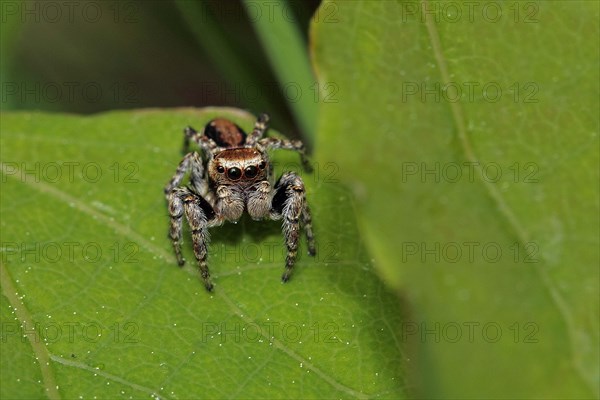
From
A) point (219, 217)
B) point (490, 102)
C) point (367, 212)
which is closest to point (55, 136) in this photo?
point (219, 217)

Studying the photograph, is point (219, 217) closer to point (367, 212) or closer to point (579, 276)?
point (367, 212)

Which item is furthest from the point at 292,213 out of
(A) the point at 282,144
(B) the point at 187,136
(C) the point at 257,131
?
(B) the point at 187,136

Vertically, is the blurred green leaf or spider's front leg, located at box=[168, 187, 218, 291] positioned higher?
the blurred green leaf

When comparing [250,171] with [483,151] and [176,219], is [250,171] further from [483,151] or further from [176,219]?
[483,151]

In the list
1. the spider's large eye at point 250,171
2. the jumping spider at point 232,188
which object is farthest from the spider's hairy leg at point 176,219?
the spider's large eye at point 250,171

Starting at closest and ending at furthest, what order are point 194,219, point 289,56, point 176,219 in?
point 176,219, point 194,219, point 289,56

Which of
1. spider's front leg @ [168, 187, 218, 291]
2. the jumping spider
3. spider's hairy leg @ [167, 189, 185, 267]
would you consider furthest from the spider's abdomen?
spider's hairy leg @ [167, 189, 185, 267]

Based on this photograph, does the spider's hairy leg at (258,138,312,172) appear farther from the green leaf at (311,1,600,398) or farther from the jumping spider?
the green leaf at (311,1,600,398)
